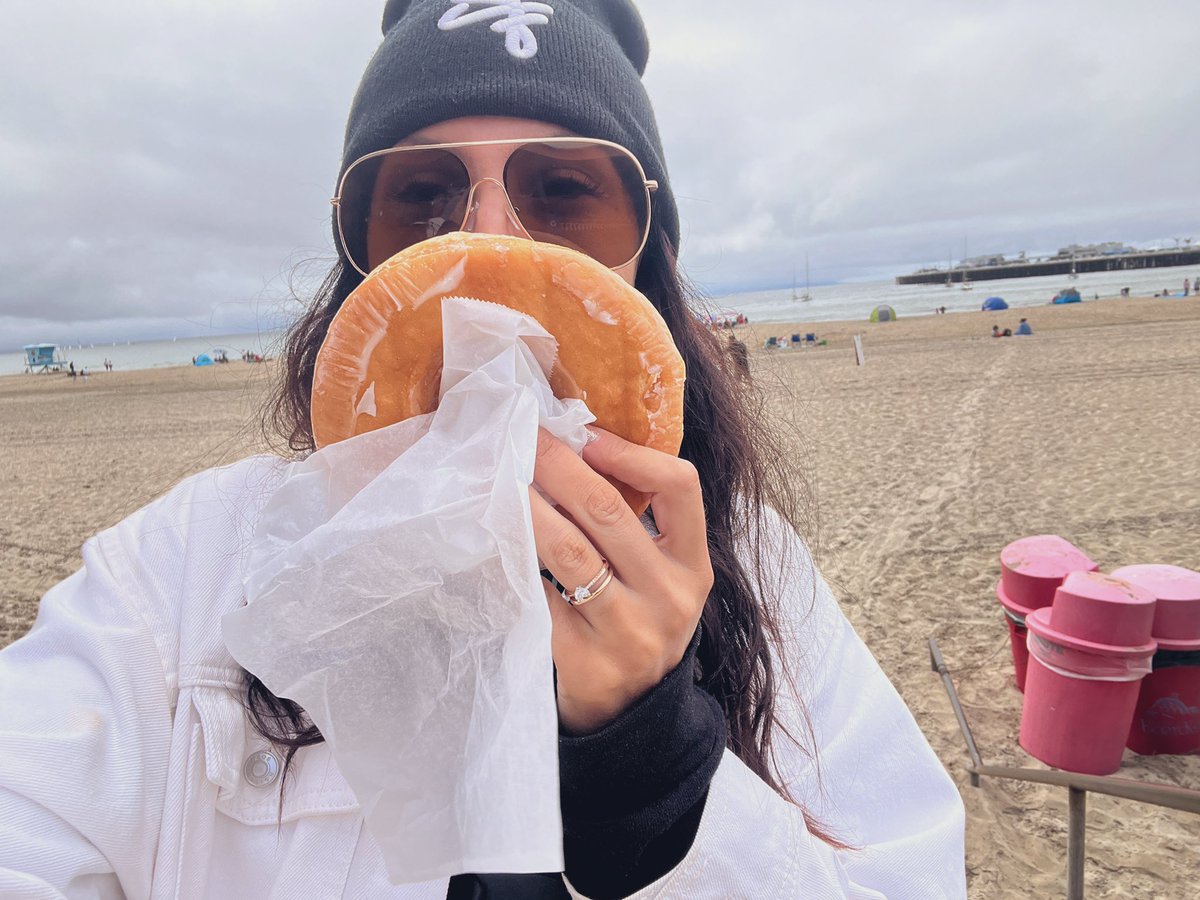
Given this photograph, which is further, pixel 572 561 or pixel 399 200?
pixel 399 200

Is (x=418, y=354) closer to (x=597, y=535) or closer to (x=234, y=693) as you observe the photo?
(x=597, y=535)

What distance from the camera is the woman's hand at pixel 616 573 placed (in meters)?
1.15

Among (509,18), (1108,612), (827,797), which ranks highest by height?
(509,18)

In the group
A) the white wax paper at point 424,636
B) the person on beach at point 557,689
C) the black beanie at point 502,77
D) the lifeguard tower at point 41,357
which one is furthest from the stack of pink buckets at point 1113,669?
the lifeguard tower at point 41,357

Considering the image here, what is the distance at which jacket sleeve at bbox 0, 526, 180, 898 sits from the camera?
1189 millimetres

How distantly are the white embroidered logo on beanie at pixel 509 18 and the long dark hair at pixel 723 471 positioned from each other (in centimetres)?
59

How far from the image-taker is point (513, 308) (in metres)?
1.39

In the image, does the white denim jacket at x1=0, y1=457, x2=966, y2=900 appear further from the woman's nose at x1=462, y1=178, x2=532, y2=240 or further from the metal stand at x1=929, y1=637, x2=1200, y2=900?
the metal stand at x1=929, y1=637, x2=1200, y2=900

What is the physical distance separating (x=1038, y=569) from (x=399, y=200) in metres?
4.93

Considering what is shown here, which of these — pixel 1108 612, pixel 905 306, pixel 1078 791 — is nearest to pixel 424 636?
pixel 1078 791

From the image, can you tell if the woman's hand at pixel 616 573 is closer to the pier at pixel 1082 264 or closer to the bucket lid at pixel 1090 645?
the bucket lid at pixel 1090 645

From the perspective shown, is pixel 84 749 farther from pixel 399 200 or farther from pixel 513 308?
pixel 399 200

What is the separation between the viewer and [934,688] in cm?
545

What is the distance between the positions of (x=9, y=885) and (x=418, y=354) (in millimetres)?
1090
